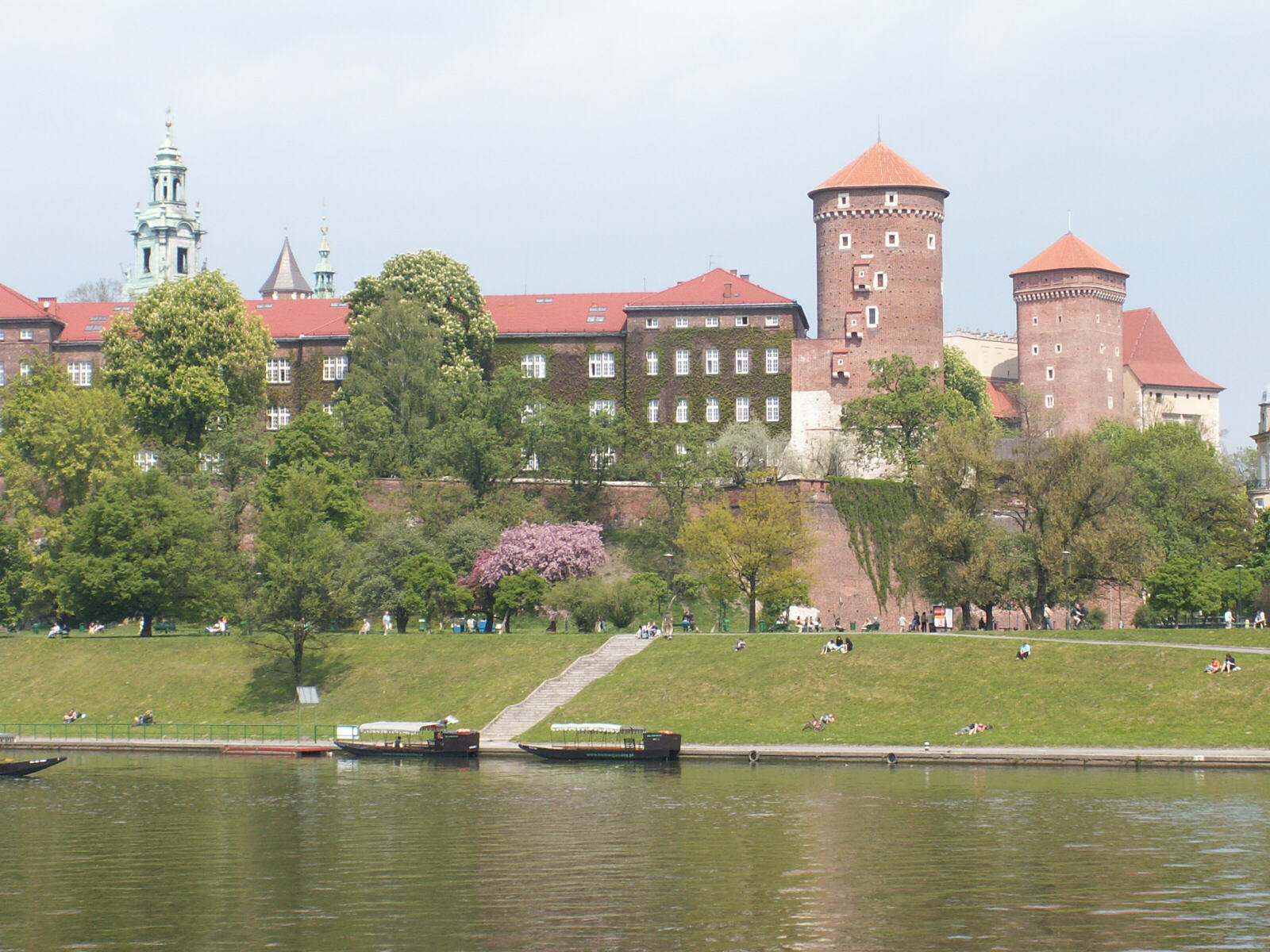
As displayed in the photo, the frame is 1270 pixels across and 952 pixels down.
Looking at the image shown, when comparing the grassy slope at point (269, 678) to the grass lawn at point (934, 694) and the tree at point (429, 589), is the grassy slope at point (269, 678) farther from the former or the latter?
the grass lawn at point (934, 694)

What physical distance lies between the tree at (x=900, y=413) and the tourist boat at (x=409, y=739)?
116 feet

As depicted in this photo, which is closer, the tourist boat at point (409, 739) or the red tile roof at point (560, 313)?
the tourist boat at point (409, 739)

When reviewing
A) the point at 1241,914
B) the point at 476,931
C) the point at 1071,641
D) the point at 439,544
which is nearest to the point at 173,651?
the point at 439,544

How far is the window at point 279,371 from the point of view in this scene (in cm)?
10256

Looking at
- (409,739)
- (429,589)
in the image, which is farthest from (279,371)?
(409,739)

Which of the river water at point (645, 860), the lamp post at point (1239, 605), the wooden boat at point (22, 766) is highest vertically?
the lamp post at point (1239, 605)

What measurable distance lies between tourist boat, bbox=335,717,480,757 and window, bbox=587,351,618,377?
138ft

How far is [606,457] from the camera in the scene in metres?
89.8

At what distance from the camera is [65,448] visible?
84.4 metres

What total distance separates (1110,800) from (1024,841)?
6586mm

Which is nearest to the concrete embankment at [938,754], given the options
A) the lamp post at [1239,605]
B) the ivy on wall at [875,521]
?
the lamp post at [1239,605]

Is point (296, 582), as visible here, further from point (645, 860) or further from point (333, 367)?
point (333, 367)

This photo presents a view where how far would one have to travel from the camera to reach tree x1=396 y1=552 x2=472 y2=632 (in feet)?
247

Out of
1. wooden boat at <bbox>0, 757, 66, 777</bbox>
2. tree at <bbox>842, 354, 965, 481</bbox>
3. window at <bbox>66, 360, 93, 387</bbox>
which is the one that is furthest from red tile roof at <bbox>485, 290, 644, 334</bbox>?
wooden boat at <bbox>0, 757, 66, 777</bbox>
